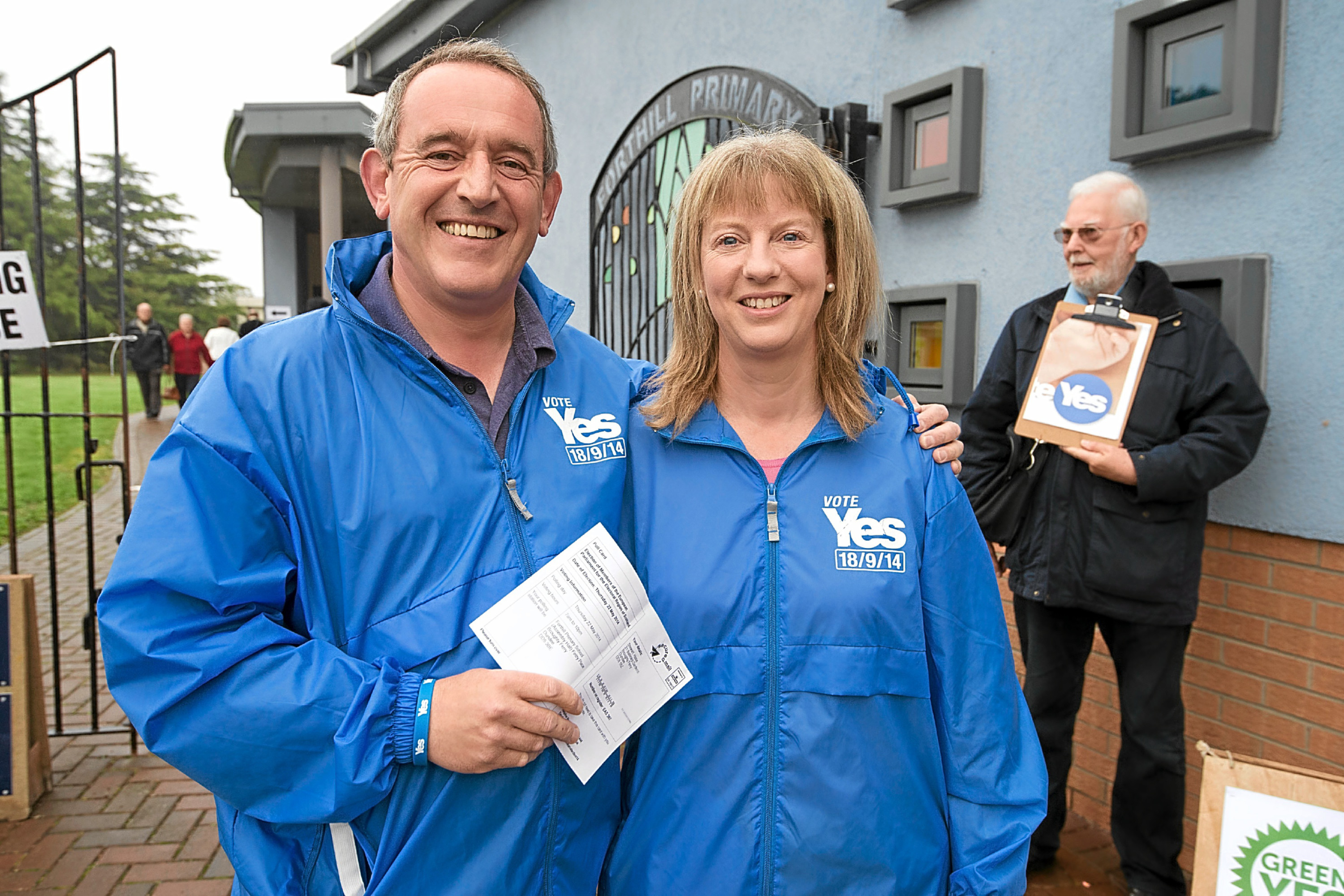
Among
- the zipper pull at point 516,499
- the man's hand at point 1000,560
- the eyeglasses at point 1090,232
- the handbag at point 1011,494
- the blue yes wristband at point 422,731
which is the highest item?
the eyeglasses at point 1090,232

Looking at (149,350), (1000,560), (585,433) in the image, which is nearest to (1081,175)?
(1000,560)

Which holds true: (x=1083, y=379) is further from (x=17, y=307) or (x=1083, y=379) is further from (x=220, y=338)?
(x=220, y=338)

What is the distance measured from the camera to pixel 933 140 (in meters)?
4.06

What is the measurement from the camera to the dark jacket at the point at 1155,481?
283 cm

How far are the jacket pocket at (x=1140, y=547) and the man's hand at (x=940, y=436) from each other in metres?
1.39

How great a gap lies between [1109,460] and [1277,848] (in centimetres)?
111

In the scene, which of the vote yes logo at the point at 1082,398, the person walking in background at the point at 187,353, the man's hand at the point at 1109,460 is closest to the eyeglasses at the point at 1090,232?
the vote yes logo at the point at 1082,398

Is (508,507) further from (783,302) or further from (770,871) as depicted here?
(770,871)

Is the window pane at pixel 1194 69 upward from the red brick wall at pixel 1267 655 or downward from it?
upward

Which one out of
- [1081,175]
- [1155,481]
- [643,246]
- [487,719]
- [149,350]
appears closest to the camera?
[487,719]

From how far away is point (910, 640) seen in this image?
1.70 meters

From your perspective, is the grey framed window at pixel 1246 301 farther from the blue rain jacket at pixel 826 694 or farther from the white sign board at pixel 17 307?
the white sign board at pixel 17 307

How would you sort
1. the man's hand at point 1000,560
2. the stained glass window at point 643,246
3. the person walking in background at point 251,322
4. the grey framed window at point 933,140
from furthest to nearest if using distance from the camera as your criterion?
the person walking in background at point 251,322
the stained glass window at point 643,246
the grey framed window at point 933,140
the man's hand at point 1000,560

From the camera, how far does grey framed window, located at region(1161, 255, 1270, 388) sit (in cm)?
290
